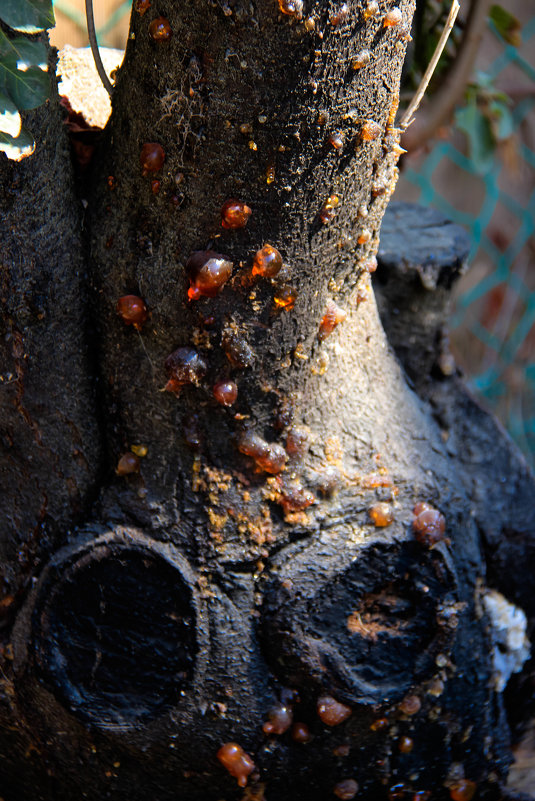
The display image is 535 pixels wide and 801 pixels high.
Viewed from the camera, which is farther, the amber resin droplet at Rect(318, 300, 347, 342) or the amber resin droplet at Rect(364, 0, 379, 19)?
the amber resin droplet at Rect(318, 300, 347, 342)

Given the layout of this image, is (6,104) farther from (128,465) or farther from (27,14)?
(128,465)

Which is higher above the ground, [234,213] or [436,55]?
[436,55]

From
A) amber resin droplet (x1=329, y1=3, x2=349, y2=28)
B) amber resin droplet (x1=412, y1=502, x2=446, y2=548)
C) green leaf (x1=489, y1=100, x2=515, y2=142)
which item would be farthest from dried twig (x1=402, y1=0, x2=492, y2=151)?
amber resin droplet (x1=412, y1=502, x2=446, y2=548)

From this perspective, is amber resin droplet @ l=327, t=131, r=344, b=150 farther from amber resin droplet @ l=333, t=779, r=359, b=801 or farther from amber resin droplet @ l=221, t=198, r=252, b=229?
amber resin droplet @ l=333, t=779, r=359, b=801

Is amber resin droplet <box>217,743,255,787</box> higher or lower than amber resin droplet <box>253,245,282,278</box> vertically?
lower

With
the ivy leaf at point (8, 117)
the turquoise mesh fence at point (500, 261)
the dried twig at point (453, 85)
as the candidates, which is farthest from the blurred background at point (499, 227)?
the ivy leaf at point (8, 117)

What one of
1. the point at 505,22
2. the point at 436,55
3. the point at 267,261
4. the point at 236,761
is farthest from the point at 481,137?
the point at 236,761
